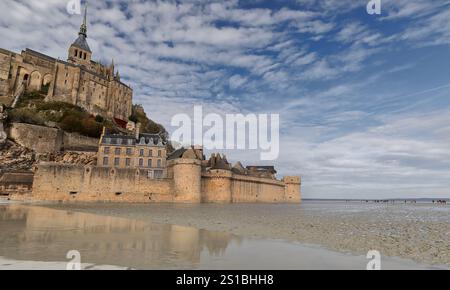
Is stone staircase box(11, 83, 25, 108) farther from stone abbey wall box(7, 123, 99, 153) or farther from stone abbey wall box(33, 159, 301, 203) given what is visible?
stone abbey wall box(33, 159, 301, 203)

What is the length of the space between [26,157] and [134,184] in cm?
→ 1307

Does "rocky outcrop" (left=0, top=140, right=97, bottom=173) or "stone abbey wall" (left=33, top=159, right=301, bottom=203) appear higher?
"rocky outcrop" (left=0, top=140, right=97, bottom=173)

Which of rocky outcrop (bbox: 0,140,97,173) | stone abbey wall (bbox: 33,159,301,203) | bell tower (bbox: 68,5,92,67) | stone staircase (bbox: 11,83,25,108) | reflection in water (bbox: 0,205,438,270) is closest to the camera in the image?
reflection in water (bbox: 0,205,438,270)

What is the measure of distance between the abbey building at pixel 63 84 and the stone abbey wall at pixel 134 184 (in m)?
24.6

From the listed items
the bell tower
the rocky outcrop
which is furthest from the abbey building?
the rocky outcrop

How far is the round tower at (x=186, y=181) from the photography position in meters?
36.0

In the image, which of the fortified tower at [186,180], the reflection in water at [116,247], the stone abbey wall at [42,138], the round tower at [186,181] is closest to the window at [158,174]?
the fortified tower at [186,180]

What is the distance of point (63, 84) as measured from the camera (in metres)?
53.6

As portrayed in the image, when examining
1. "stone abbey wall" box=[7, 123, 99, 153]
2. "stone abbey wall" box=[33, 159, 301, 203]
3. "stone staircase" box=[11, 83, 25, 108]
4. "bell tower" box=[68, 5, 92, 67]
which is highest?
"bell tower" box=[68, 5, 92, 67]

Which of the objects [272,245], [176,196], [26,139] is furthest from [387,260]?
[26,139]

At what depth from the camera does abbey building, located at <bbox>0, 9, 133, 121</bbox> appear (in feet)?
169

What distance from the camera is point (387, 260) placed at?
21.7 ft
